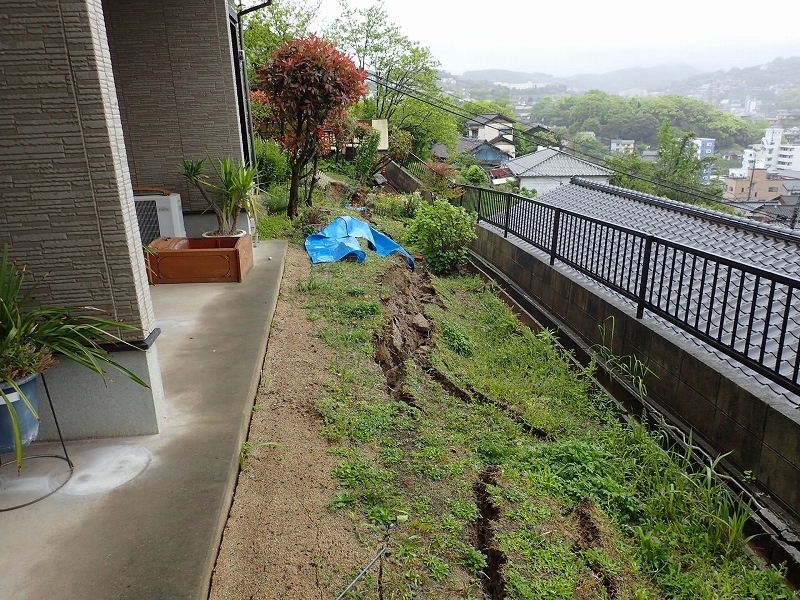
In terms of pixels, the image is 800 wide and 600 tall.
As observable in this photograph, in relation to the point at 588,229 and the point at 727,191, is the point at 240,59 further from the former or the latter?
the point at 727,191

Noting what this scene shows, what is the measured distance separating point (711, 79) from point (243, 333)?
232 meters

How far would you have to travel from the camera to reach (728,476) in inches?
120

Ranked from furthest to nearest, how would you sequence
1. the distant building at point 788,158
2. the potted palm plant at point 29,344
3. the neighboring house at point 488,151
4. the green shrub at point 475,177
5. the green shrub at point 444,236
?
the distant building at point 788,158, the neighboring house at point 488,151, the green shrub at point 475,177, the green shrub at point 444,236, the potted palm plant at point 29,344

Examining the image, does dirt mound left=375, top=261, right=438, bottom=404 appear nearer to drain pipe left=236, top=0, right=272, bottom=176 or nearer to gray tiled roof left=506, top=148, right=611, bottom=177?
drain pipe left=236, top=0, right=272, bottom=176

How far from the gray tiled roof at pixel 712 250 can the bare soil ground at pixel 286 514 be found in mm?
2514

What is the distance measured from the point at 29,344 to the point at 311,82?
586 cm

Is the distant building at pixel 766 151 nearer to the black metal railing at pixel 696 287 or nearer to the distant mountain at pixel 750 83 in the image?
the black metal railing at pixel 696 287

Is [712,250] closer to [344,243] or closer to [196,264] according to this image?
[344,243]

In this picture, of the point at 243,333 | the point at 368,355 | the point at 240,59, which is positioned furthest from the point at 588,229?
the point at 240,59

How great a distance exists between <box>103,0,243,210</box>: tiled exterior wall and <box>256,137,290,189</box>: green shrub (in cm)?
393

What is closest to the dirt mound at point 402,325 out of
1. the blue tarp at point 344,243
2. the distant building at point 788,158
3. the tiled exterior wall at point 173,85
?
the blue tarp at point 344,243

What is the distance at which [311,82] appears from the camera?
7.26 m

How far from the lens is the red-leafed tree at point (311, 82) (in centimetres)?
725

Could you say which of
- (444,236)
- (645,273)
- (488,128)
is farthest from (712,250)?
(488,128)
